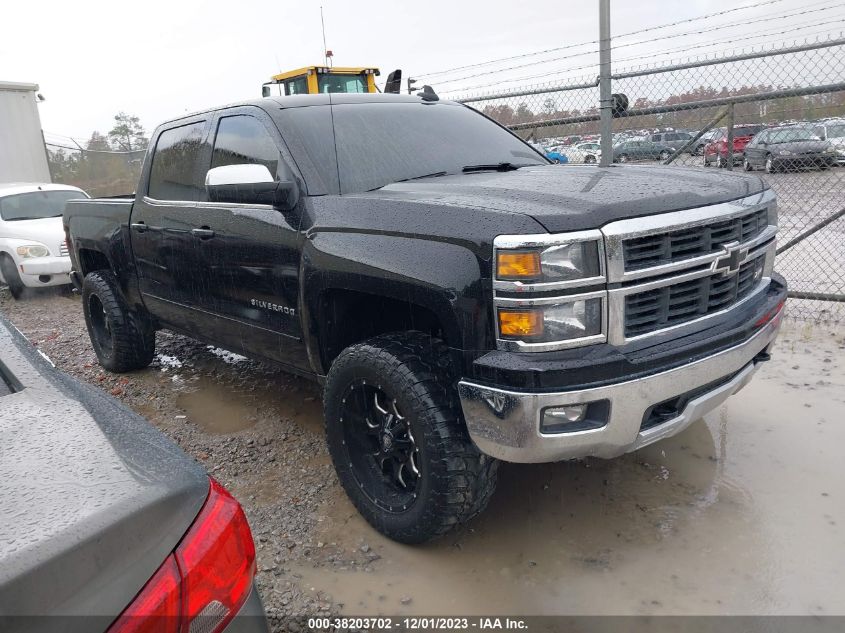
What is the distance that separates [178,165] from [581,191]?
2.73m

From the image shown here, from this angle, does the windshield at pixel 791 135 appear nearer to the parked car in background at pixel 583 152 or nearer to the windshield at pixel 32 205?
the parked car in background at pixel 583 152

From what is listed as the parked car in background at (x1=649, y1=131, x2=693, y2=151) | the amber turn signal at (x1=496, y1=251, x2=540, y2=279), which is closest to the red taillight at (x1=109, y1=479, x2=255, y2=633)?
the amber turn signal at (x1=496, y1=251, x2=540, y2=279)

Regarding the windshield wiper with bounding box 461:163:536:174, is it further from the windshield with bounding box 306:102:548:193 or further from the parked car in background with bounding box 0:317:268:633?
the parked car in background with bounding box 0:317:268:633

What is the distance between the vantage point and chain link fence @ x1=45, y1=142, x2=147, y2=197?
784 inches

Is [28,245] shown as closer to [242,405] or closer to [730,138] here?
[242,405]

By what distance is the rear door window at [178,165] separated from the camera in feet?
12.8

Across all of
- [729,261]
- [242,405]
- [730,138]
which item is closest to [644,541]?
[729,261]

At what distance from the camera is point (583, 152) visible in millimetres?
6551

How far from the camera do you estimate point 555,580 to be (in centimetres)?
247

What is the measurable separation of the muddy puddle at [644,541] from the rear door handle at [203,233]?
1592 millimetres

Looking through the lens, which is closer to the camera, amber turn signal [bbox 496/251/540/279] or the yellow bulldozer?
amber turn signal [bbox 496/251/540/279]

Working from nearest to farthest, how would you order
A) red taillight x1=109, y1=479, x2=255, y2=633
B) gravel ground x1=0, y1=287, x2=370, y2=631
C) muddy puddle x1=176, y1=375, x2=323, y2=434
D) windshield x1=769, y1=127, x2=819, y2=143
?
red taillight x1=109, y1=479, x2=255, y2=633
gravel ground x1=0, y1=287, x2=370, y2=631
muddy puddle x1=176, y1=375, x2=323, y2=434
windshield x1=769, y1=127, x2=819, y2=143

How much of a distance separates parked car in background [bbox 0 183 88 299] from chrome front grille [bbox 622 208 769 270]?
341 inches

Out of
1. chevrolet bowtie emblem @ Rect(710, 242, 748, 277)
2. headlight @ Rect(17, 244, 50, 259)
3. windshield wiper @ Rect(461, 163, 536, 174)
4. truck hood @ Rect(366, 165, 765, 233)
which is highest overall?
windshield wiper @ Rect(461, 163, 536, 174)
